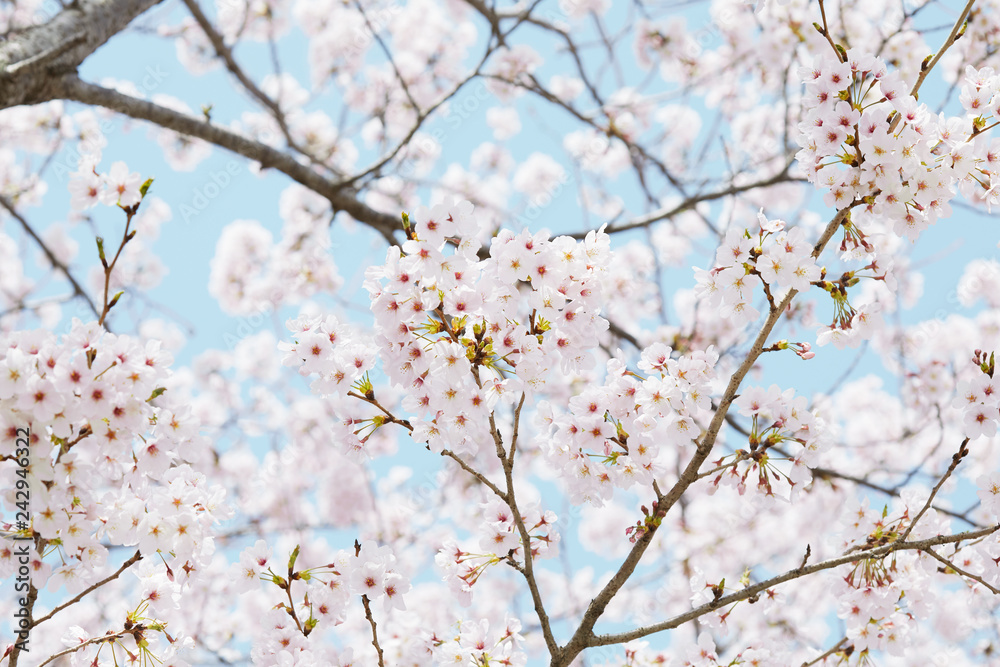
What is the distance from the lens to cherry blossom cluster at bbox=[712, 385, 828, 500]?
203 centimetres

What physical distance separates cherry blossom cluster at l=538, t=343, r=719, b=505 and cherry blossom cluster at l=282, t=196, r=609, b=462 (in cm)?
16

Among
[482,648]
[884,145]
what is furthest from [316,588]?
[884,145]

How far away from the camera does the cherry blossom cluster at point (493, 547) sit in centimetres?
212

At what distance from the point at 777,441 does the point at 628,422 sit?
0.45m

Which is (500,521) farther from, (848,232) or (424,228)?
(848,232)

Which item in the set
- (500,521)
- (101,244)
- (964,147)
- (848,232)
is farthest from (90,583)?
(964,147)

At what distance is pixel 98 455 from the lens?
5.83 feet

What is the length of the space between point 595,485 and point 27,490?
150cm

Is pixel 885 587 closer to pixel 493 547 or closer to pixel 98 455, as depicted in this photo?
pixel 493 547

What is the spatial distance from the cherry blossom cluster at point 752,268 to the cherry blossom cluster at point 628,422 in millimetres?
174

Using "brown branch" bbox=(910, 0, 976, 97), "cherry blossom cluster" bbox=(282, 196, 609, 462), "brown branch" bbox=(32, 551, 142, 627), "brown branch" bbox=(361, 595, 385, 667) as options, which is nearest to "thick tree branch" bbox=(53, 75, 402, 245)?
"cherry blossom cluster" bbox=(282, 196, 609, 462)

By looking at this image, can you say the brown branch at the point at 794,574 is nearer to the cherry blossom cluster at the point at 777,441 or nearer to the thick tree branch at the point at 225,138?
the cherry blossom cluster at the point at 777,441

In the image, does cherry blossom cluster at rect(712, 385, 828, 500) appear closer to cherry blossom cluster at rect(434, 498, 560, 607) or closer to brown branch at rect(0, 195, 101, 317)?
cherry blossom cluster at rect(434, 498, 560, 607)

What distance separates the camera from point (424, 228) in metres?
1.75
